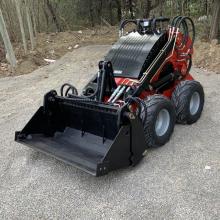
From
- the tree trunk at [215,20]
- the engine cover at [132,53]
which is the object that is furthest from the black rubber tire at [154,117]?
the tree trunk at [215,20]

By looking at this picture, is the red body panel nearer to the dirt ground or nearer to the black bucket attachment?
the black bucket attachment

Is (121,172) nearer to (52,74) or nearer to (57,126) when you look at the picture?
(57,126)

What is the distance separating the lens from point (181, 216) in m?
3.33

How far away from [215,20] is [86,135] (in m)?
5.97

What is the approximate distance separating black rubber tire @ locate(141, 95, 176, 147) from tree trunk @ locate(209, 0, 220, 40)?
5287mm

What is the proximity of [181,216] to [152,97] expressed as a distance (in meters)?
1.57

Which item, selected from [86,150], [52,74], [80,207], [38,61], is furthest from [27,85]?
[80,207]

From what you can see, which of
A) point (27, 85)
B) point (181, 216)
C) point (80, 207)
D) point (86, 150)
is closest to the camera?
point (181, 216)

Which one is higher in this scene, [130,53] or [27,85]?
[130,53]

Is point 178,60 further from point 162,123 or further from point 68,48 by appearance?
point 68,48

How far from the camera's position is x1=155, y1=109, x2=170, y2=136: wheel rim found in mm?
4582

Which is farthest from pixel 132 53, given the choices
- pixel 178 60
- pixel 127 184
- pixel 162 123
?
pixel 127 184

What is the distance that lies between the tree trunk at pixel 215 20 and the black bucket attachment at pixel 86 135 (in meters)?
5.86

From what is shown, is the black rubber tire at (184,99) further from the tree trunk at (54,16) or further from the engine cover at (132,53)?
the tree trunk at (54,16)
